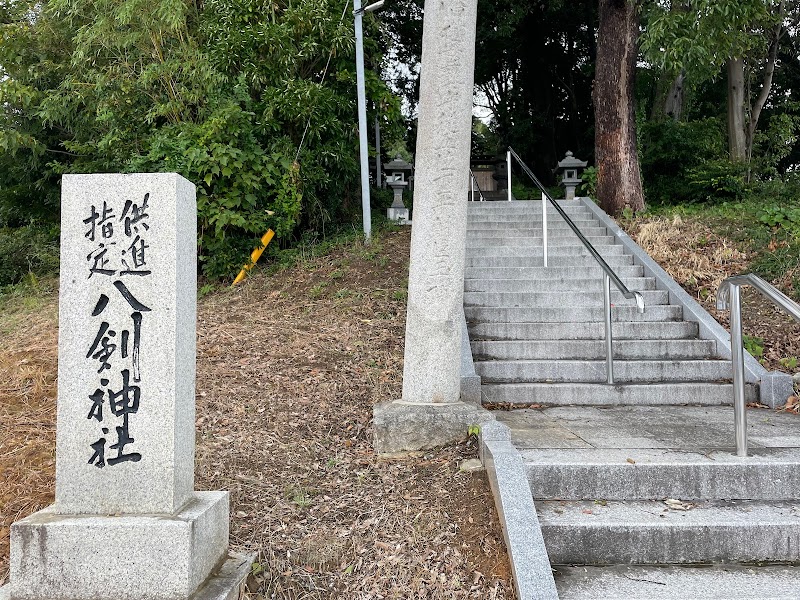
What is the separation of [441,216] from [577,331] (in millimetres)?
2523

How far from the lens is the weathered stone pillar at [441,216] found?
3.90 metres

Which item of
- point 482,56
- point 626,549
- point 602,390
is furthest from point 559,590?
point 482,56

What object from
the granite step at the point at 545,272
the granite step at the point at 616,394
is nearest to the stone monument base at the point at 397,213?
the granite step at the point at 545,272

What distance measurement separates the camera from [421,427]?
3811 mm

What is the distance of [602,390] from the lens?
16.6 feet

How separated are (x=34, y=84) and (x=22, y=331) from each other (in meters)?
5.75

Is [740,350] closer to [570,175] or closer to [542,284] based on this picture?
[542,284]

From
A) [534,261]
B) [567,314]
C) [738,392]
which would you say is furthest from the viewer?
[534,261]

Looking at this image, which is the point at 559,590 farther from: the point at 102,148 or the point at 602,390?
the point at 102,148

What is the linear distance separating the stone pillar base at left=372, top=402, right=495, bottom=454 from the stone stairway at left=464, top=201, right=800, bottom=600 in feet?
1.11

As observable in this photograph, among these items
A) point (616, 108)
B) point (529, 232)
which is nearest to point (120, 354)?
point (529, 232)

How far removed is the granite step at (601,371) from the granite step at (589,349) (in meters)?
0.24

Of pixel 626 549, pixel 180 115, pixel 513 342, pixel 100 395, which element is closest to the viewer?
pixel 100 395

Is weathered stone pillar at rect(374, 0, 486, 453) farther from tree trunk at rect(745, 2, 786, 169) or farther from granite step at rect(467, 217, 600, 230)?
tree trunk at rect(745, 2, 786, 169)
